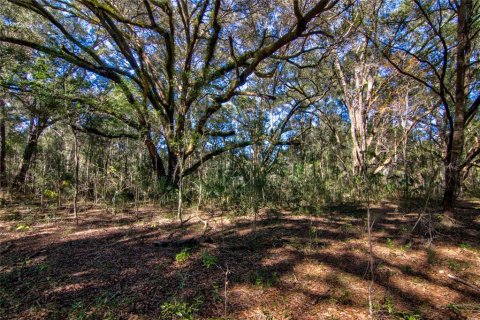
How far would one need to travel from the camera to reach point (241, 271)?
3078 mm

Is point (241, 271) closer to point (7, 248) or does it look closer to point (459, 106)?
point (7, 248)

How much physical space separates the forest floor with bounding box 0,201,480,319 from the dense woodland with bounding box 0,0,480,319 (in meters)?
0.03

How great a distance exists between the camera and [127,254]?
144 inches

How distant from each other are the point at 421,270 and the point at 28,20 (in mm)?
13642

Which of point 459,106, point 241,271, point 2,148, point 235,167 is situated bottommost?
point 241,271

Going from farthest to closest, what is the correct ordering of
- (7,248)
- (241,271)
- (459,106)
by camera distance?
(459,106) < (7,248) < (241,271)

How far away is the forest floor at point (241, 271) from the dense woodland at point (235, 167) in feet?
0.10

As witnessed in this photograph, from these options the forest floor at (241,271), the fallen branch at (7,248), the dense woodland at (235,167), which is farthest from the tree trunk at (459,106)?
the fallen branch at (7,248)

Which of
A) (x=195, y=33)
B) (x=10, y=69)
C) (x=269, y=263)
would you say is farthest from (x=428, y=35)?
(x=10, y=69)

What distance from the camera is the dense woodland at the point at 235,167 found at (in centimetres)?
271

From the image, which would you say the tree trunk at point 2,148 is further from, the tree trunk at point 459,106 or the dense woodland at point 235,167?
the tree trunk at point 459,106

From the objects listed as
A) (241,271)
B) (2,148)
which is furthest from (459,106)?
(2,148)

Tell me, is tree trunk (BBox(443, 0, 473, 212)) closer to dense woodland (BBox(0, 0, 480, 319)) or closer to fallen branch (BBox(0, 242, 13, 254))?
dense woodland (BBox(0, 0, 480, 319))

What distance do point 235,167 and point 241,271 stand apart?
342cm
